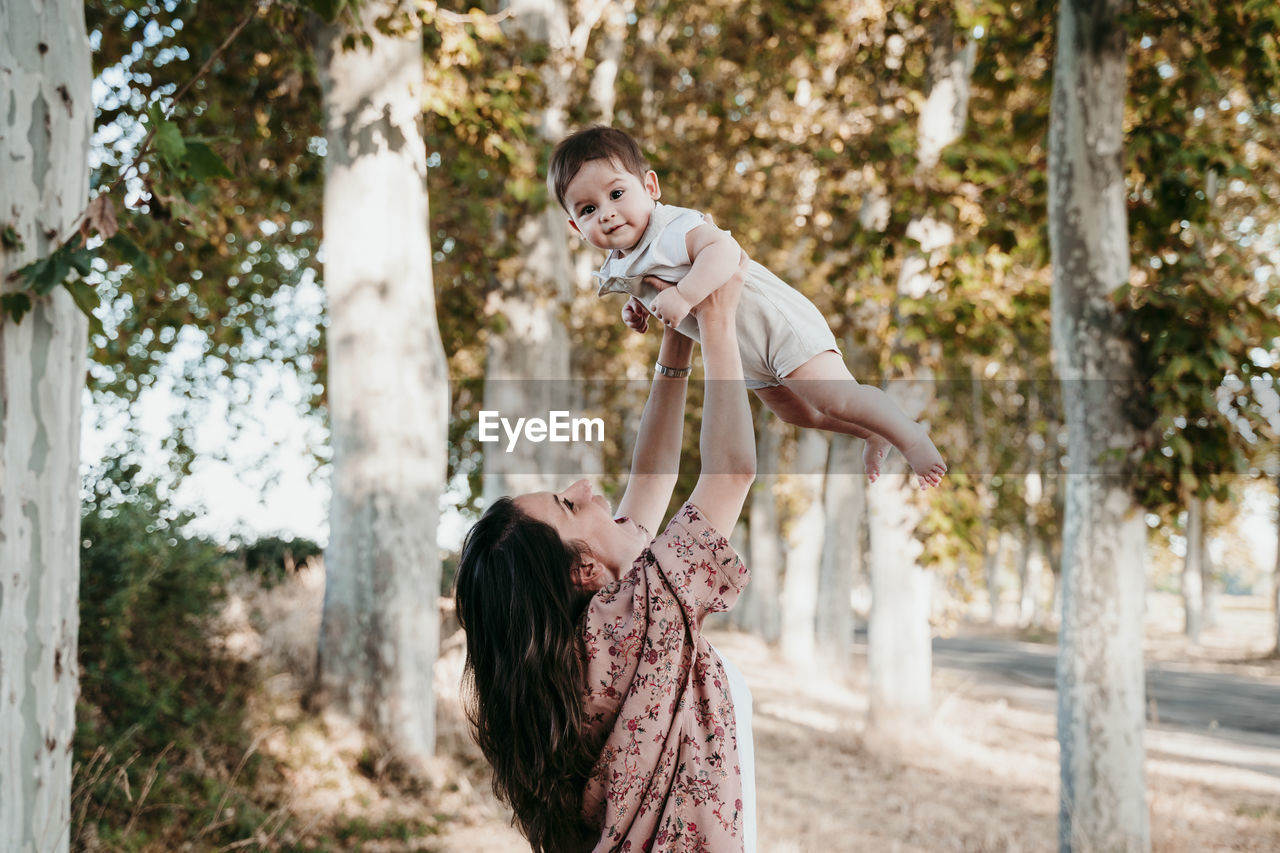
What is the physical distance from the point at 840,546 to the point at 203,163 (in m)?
12.4

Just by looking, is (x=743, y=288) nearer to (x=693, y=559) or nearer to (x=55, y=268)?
(x=693, y=559)

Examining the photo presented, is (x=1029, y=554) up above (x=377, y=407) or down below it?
below

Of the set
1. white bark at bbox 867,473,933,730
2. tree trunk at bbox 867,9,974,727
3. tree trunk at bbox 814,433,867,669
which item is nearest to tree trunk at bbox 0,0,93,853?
tree trunk at bbox 867,9,974,727

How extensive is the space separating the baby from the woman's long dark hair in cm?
54

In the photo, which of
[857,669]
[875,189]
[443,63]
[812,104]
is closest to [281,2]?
[443,63]

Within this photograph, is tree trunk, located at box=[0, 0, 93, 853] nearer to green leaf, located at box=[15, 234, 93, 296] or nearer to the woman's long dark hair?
green leaf, located at box=[15, 234, 93, 296]

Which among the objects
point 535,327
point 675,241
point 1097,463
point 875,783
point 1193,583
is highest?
Answer: point 535,327

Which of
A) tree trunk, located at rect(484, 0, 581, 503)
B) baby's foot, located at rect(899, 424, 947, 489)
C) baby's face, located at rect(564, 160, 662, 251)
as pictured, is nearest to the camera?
baby's foot, located at rect(899, 424, 947, 489)

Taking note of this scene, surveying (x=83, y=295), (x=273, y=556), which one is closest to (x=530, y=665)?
(x=83, y=295)

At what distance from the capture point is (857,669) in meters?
18.1

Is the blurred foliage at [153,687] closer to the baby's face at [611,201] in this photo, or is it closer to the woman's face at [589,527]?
the woman's face at [589,527]

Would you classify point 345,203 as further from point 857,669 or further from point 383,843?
point 857,669

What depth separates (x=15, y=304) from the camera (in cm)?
272

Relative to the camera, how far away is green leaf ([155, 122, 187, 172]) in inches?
108
